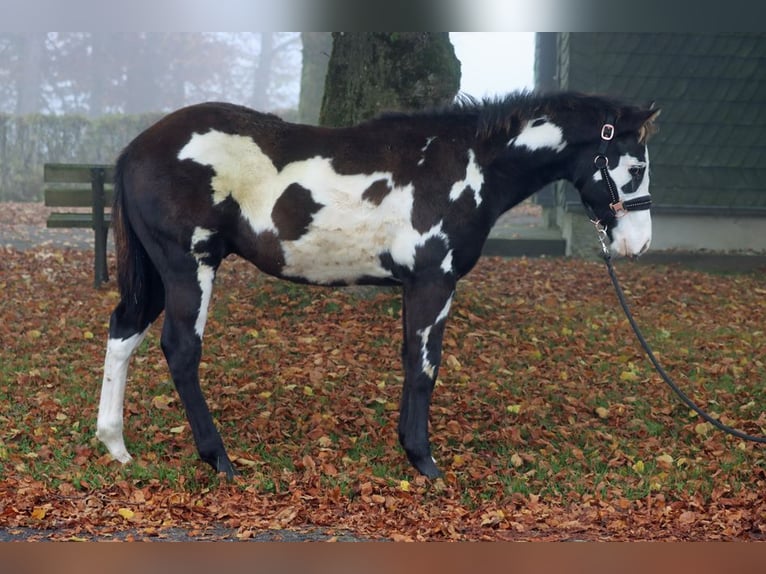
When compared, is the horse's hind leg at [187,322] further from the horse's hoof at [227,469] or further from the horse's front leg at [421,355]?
the horse's front leg at [421,355]

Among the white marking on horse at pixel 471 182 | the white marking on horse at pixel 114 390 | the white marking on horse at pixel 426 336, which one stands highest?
the white marking on horse at pixel 471 182

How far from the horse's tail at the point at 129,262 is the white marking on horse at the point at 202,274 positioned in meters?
0.38

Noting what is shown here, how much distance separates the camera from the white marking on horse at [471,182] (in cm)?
524

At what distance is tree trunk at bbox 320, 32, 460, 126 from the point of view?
8273mm

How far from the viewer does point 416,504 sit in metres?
5.00

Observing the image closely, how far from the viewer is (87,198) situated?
10414 millimetres

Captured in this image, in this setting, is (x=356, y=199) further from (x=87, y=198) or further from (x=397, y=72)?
(x=87, y=198)

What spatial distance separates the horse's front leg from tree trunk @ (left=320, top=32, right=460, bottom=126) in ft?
10.9

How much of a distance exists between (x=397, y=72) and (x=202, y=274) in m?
3.69

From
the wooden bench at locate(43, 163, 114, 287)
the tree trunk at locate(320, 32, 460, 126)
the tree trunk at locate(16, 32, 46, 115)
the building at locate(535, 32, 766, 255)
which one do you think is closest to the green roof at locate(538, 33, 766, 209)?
the building at locate(535, 32, 766, 255)

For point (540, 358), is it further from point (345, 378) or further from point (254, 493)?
point (254, 493)

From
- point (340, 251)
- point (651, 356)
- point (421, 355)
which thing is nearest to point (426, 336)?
point (421, 355)

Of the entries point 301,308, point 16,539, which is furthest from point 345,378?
point 16,539

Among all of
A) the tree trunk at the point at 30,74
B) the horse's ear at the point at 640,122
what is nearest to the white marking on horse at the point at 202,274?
the horse's ear at the point at 640,122
